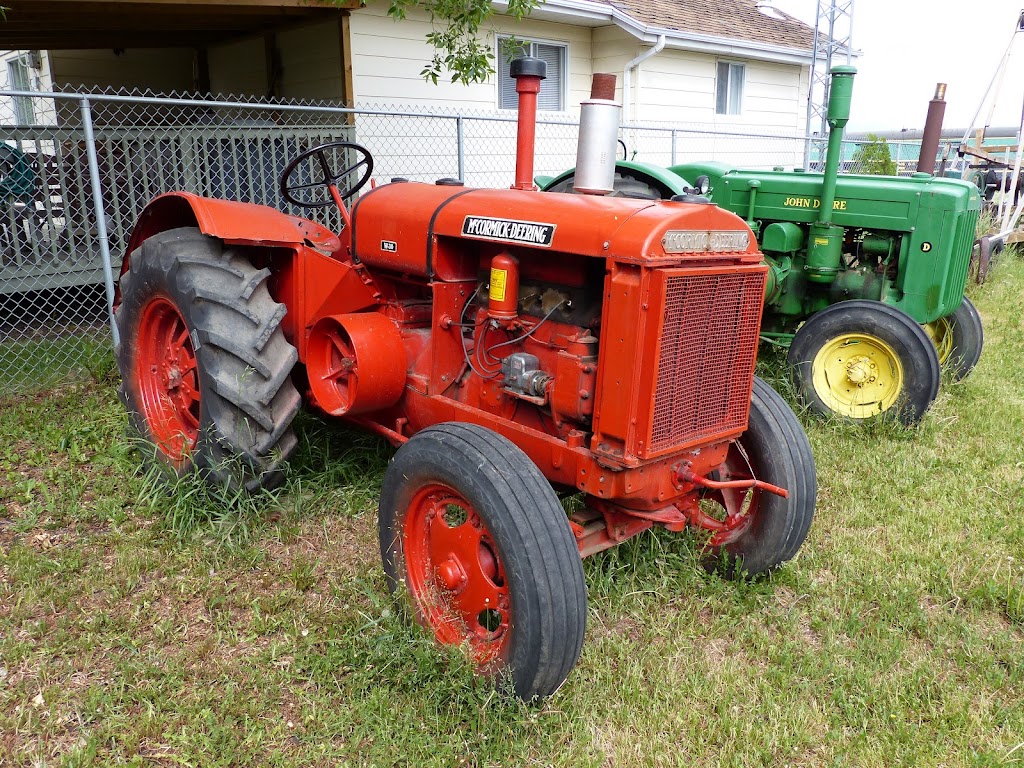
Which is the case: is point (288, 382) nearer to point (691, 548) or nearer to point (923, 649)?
point (691, 548)

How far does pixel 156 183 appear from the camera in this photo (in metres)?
6.87

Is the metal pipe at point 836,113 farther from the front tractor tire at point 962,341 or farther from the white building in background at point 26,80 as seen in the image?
the white building in background at point 26,80

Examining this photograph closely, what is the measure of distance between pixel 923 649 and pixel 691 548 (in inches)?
34.1

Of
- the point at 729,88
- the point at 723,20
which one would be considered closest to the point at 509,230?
the point at 729,88

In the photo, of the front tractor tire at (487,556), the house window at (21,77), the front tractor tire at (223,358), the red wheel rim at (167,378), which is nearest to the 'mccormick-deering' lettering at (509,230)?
the front tractor tire at (487,556)

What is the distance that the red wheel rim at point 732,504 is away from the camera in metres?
3.12

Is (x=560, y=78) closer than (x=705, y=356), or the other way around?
(x=705, y=356)

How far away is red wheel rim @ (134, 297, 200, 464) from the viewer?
11.9ft

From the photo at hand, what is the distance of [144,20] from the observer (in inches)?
300

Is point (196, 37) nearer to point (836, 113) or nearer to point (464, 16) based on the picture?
point (464, 16)

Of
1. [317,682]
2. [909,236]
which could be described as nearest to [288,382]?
[317,682]

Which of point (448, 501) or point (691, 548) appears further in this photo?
point (691, 548)

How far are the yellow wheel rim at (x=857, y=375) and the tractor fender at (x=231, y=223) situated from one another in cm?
295

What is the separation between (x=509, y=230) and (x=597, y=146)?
18.8 inches
